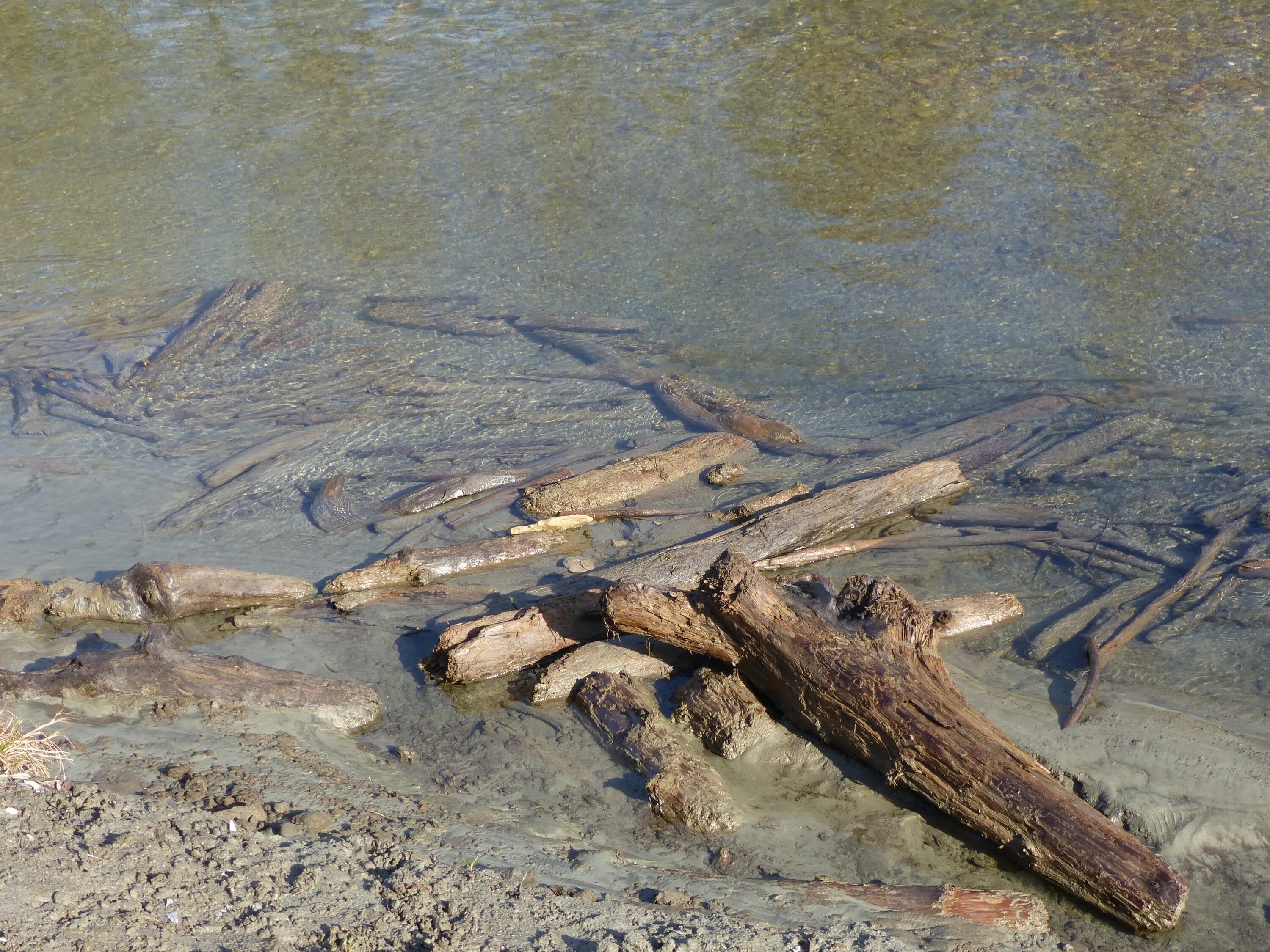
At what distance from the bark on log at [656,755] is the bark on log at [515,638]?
13.0 inches

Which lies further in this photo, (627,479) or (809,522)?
(627,479)

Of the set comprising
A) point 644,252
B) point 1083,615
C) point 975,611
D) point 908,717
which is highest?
point 908,717

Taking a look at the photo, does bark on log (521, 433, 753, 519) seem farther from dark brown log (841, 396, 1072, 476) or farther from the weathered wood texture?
the weathered wood texture

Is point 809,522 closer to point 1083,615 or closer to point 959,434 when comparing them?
point 1083,615

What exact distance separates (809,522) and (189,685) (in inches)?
139

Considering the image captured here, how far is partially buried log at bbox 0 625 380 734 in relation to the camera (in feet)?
16.2

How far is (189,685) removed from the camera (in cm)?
497

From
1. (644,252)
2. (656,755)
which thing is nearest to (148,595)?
(656,755)

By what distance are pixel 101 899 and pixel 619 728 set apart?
7.29 feet

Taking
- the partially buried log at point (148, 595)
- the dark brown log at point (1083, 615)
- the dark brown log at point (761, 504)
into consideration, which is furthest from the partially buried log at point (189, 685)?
the dark brown log at point (1083, 615)

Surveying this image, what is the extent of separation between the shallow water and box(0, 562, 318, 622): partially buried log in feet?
1.32

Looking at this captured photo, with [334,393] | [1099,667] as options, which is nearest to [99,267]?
[334,393]

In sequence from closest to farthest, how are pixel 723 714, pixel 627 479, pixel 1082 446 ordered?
1. pixel 723 714
2. pixel 627 479
3. pixel 1082 446

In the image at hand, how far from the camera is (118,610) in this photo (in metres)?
5.91
